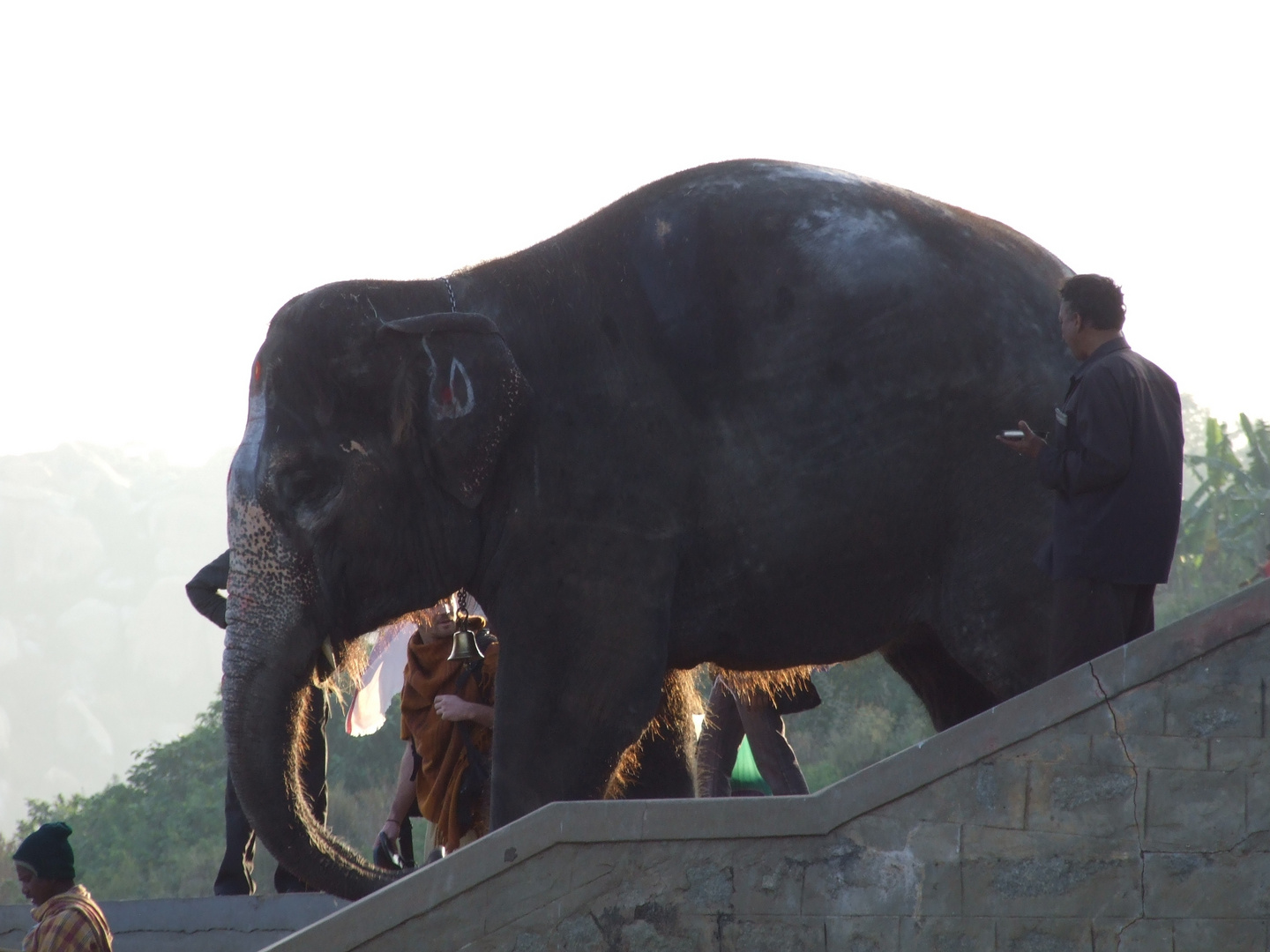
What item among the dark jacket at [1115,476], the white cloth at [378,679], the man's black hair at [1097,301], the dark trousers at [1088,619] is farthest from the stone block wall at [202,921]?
the man's black hair at [1097,301]

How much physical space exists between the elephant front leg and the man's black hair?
184 centimetres

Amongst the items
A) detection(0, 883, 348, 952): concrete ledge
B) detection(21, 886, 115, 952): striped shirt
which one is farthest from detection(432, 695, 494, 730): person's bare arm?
detection(0, 883, 348, 952): concrete ledge

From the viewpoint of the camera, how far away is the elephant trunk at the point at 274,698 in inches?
229

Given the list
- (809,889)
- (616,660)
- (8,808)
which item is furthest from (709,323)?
(8,808)

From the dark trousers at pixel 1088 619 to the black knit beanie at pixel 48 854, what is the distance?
3.58 meters

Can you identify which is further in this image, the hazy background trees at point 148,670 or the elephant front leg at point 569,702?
the hazy background trees at point 148,670

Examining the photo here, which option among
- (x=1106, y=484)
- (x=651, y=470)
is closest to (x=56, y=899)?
(x=651, y=470)

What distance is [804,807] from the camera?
4.72m

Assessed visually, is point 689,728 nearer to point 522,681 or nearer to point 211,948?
point 522,681

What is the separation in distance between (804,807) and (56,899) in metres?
2.78

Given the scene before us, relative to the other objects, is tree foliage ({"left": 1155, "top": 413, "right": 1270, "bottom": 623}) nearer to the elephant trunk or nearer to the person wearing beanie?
the elephant trunk

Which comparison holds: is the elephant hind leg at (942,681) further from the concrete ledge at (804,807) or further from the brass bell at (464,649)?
the brass bell at (464,649)

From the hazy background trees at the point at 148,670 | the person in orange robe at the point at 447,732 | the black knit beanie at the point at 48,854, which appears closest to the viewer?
the black knit beanie at the point at 48,854

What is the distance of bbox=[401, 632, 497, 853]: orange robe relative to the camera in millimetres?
6969
